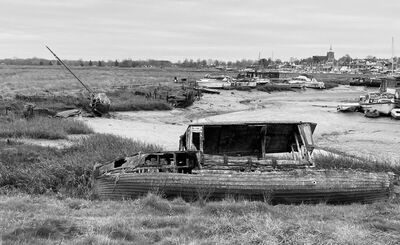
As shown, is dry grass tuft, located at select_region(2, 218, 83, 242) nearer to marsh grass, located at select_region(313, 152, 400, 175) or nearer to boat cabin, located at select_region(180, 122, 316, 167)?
boat cabin, located at select_region(180, 122, 316, 167)

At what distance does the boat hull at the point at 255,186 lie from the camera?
8.86 m

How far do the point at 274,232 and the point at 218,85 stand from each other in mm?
66919

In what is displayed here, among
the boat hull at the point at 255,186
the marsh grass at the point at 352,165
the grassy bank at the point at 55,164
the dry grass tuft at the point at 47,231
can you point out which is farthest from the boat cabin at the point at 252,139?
the dry grass tuft at the point at 47,231

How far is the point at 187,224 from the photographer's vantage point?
608cm

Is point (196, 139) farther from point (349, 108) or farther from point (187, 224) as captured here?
point (349, 108)

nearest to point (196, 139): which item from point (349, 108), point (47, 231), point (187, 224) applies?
point (187, 224)

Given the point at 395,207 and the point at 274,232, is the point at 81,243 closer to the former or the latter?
the point at 274,232

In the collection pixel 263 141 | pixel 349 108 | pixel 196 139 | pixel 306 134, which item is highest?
pixel 306 134

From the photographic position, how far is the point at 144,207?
7.45m

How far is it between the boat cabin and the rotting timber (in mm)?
36

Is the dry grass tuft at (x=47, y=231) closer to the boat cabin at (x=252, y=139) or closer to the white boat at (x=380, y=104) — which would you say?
the boat cabin at (x=252, y=139)

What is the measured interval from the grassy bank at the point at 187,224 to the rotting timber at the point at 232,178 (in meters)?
1.15

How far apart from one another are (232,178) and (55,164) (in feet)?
16.3

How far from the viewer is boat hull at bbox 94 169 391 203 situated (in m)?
8.86
